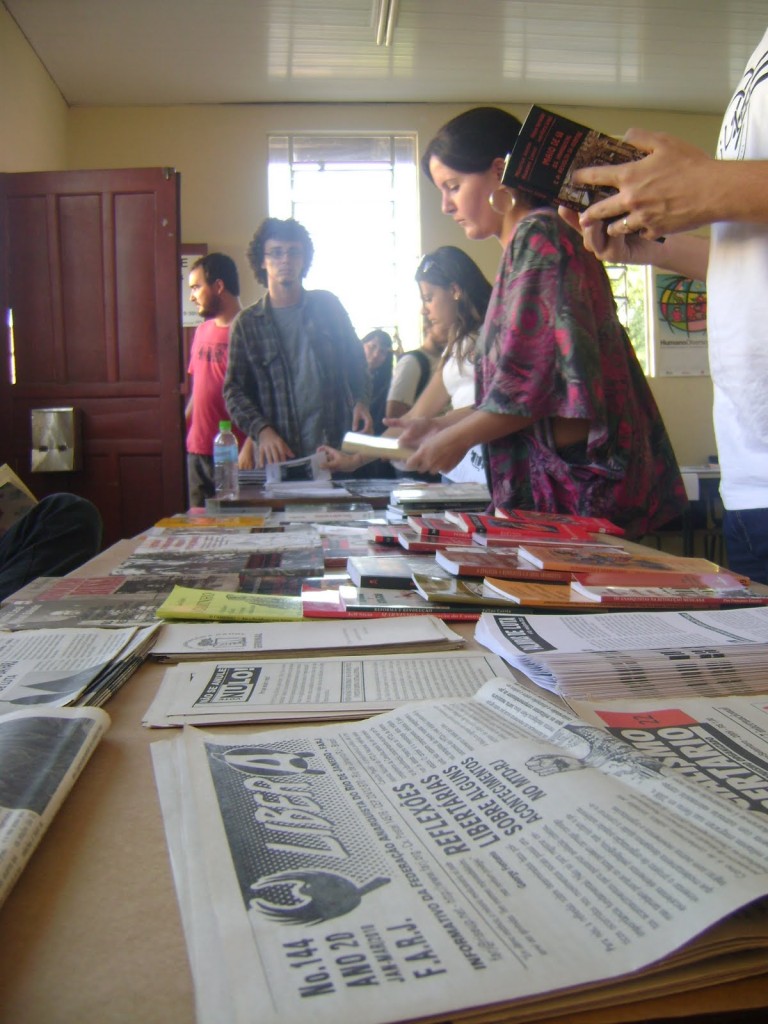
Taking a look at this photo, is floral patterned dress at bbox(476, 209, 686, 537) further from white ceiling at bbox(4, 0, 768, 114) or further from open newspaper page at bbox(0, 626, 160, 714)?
white ceiling at bbox(4, 0, 768, 114)

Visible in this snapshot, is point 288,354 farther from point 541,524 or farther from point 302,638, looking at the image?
point 302,638

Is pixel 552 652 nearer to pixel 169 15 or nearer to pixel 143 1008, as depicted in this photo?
pixel 143 1008

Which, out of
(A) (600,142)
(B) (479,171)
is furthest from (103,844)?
(B) (479,171)

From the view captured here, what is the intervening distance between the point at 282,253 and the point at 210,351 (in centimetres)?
83

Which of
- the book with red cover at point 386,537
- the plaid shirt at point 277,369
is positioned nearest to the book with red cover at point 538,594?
the book with red cover at point 386,537

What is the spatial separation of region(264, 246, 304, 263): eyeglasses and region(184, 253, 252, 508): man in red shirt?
0.69m

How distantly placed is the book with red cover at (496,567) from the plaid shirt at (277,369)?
1.82 m

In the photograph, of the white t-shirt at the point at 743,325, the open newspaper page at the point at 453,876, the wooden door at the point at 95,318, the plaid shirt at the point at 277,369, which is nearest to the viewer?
the open newspaper page at the point at 453,876

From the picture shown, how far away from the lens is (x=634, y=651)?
707 millimetres

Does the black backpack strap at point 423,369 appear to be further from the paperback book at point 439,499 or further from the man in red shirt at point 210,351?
the paperback book at point 439,499

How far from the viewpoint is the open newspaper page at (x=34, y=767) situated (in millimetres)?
389

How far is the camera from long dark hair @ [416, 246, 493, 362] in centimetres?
244

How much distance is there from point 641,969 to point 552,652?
1.34 ft

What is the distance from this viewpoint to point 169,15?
4207 millimetres
